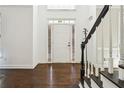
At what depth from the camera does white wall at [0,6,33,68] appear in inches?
293

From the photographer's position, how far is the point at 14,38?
7.51 m

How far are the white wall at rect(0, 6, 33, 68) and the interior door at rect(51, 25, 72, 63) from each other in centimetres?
236

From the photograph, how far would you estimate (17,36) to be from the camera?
7512mm

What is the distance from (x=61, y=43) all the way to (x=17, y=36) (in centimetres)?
281

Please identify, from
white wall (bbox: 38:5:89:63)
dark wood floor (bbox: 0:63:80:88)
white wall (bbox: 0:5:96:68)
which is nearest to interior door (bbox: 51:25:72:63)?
white wall (bbox: 38:5:89:63)

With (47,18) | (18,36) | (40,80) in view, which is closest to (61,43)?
(47,18)

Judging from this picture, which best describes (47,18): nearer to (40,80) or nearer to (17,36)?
(17,36)

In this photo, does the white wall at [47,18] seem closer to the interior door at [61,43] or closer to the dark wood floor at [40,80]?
the interior door at [61,43]

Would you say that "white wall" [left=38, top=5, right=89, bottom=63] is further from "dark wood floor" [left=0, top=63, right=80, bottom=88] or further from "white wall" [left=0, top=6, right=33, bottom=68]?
"dark wood floor" [left=0, top=63, right=80, bottom=88]

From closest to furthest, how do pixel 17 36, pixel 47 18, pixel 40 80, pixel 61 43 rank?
pixel 40 80
pixel 17 36
pixel 47 18
pixel 61 43

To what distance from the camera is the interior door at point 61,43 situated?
9.75m

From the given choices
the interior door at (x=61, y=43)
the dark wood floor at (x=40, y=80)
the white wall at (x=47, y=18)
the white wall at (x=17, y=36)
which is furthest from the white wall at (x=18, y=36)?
the interior door at (x=61, y=43)

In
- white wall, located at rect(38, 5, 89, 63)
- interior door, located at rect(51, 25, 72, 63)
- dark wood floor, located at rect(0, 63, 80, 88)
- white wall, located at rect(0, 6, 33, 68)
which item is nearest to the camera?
dark wood floor, located at rect(0, 63, 80, 88)

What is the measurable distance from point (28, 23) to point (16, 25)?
1.45 feet
